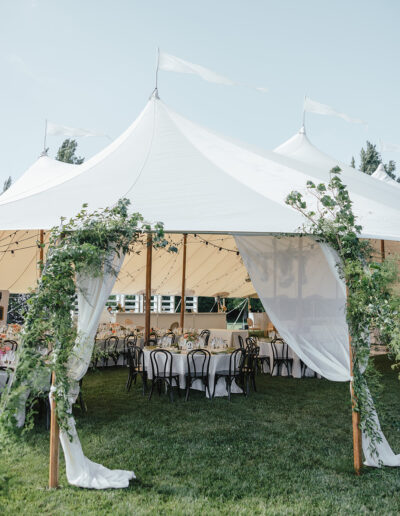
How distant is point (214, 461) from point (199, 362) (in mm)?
2795

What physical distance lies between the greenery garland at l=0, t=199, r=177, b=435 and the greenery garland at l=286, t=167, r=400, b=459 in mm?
1788

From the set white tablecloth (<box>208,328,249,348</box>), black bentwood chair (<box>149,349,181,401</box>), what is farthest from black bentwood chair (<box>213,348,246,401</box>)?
white tablecloth (<box>208,328,249,348</box>)

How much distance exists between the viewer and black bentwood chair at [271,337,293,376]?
938 centimetres

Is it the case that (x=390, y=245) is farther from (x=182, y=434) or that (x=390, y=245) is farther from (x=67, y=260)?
(x=67, y=260)

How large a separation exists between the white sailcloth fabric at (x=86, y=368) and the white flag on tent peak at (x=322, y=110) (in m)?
6.76

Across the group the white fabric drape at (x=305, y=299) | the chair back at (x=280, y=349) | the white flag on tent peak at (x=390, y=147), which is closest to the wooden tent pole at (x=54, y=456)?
the white fabric drape at (x=305, y=299)

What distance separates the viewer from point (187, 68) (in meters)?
7.24

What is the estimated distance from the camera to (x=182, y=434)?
5.47 meters

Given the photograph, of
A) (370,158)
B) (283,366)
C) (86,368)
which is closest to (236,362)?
(283,366)

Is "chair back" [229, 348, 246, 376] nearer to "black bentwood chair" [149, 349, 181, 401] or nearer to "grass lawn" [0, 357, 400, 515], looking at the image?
"grass lawn" [0, 357, 400, 515]

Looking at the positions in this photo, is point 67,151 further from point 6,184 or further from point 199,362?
point 199,362

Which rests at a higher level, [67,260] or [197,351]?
[67,260]

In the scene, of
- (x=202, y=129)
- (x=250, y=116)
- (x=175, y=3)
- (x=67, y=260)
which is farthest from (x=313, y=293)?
(x=250, y=116)

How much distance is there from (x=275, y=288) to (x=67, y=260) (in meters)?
2.58
